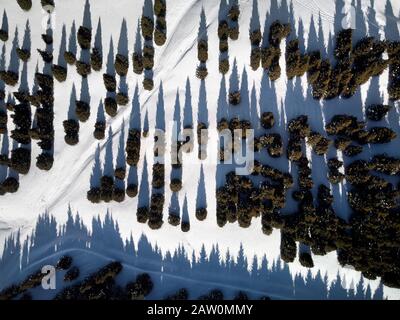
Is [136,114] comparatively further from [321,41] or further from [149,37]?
[321,41]

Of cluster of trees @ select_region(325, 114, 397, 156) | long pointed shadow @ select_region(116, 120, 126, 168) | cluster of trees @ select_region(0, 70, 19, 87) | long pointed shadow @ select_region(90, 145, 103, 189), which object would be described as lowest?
long pointed shadow @ select_region(90, 145, 103, 189)

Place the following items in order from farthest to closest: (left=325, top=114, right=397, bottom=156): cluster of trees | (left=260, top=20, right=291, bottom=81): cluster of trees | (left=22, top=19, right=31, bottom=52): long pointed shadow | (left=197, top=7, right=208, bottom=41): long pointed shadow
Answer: (left=22, top=19, right=31, bottom=52): long pointed shadow
(left=197, top=7, right=208, bottom=41): long pointed shadow
(left=260, top=20, right=291, bottom=81): cluster of trees
(left=325, top=114, right=397, bottom=156): cluster of trees

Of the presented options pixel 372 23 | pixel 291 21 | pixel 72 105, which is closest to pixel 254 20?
pixel 291 21

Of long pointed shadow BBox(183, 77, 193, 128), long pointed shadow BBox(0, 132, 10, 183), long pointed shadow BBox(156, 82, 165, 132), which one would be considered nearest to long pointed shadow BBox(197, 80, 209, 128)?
long pointed shadow BBox(183, 77, 193, 128)

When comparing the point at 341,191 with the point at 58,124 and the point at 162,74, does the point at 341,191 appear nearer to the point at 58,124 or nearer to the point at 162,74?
the point at 162,74

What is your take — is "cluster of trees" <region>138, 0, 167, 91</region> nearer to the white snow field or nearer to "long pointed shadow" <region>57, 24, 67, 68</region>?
the white snow field

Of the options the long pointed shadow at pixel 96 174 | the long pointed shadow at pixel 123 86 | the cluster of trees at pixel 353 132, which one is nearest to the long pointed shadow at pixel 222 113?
the long pointed shadow at pixel 123 86

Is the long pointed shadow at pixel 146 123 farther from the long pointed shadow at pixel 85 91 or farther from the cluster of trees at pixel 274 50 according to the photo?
the cluster of trees at pixel 274 50
